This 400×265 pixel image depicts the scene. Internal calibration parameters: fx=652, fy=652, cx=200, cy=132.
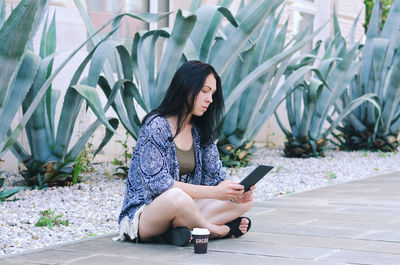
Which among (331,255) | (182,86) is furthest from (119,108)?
(331,255)

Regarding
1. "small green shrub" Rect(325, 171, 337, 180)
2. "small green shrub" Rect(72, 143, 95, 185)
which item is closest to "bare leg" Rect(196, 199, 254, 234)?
"small green shrub" Rect(72, 143, 95, 185)

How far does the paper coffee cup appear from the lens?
290 cm

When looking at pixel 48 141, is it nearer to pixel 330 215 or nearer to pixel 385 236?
pixel 330 215

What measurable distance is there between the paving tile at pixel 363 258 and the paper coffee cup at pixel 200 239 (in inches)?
20.8

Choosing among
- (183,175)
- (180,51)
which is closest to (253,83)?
(180,51)

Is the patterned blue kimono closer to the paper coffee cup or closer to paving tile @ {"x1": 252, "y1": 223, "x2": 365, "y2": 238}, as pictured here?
the paper coffee cup

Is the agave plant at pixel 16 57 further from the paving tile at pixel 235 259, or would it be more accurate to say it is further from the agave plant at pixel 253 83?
the agave plant at pixel 253 83

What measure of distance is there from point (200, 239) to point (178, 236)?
22 centimetres

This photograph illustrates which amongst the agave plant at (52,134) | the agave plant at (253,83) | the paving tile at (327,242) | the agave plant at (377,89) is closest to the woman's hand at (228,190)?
the paving tile at (327,242)

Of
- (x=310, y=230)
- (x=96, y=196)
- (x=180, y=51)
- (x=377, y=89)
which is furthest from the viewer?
(x=377, y=89)

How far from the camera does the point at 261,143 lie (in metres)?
9.66

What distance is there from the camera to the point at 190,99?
3158mm

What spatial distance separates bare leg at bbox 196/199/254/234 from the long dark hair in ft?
1.08

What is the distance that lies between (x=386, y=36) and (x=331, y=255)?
601 cm
